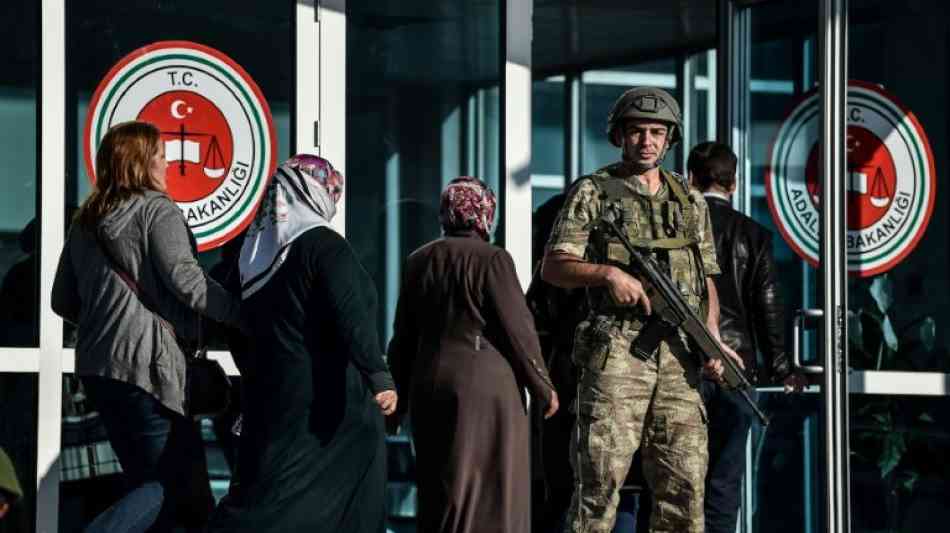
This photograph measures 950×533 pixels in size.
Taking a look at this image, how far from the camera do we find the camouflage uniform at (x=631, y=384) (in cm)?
551

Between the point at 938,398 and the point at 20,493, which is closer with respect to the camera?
the point at 20,493

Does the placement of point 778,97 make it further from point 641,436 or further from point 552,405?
point 641,436

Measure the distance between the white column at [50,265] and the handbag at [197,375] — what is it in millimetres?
918

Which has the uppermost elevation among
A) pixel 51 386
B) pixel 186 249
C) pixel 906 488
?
pixel 186 249

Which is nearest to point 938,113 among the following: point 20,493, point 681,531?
point 681,531

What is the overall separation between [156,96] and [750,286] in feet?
7.68

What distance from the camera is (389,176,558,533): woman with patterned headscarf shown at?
19.5 ft

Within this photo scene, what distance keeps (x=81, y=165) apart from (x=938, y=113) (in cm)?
357

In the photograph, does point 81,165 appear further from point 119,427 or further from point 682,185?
point 682,185

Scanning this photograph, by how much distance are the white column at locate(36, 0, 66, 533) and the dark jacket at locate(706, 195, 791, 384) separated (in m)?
2.42

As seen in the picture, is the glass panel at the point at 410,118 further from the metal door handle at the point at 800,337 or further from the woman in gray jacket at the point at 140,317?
the woman in gray jacket at the point at 140,317

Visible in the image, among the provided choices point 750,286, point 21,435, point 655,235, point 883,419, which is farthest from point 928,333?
point 21,435

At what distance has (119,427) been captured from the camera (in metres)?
5.45

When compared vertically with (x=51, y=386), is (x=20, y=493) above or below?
below
